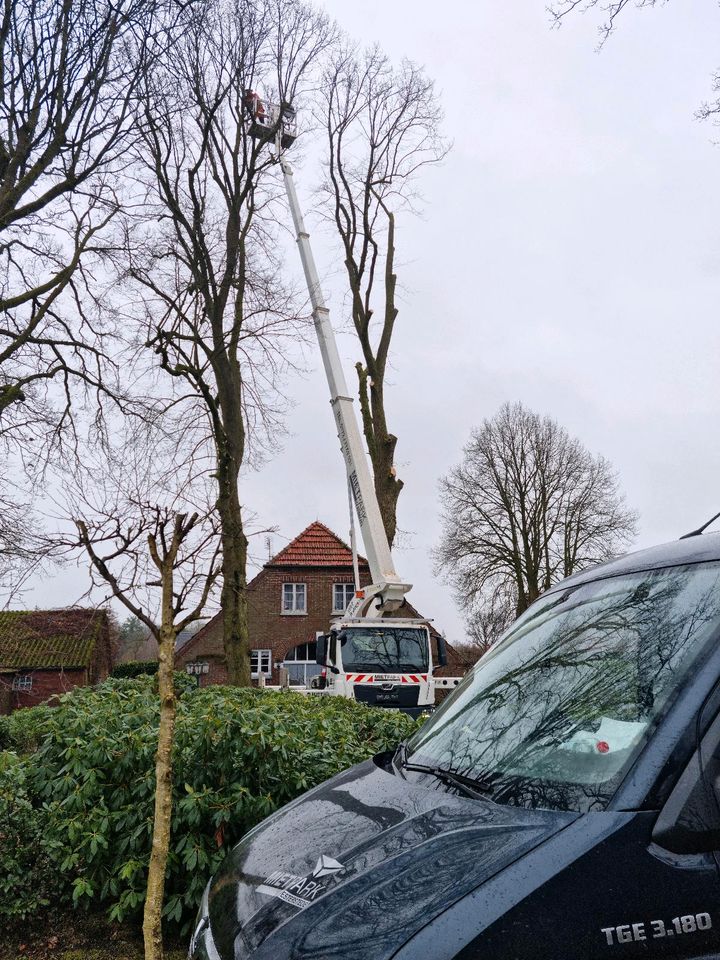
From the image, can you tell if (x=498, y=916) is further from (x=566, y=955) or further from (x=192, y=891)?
(x=192, y=891)

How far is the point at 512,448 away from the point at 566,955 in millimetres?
35064

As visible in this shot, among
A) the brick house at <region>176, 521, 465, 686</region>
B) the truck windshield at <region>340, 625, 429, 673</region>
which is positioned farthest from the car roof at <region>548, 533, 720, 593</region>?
the brick house at <region>176, 521, 465, 686</region>

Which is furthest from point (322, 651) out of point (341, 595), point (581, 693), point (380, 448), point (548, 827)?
point (341, 595)

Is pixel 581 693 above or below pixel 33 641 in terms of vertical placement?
below

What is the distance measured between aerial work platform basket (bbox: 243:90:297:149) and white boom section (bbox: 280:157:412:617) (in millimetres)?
875

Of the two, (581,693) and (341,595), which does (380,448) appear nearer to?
(341,595)

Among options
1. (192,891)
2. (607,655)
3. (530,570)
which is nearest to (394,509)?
(530,570)

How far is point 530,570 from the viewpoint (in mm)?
34094

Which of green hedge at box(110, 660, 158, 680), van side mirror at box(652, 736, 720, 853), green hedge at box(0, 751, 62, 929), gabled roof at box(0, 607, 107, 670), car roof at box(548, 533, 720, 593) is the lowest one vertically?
green hedge at box(0, 751, 62, 929)

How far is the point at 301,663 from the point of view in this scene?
3906 centimetres

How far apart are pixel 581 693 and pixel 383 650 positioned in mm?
13255

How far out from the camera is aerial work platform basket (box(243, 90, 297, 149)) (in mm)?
19703

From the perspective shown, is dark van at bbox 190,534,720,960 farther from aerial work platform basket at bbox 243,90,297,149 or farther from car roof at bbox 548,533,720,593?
aerial work platform basket at bbox 243,90,297,149

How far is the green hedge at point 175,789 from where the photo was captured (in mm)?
5020
